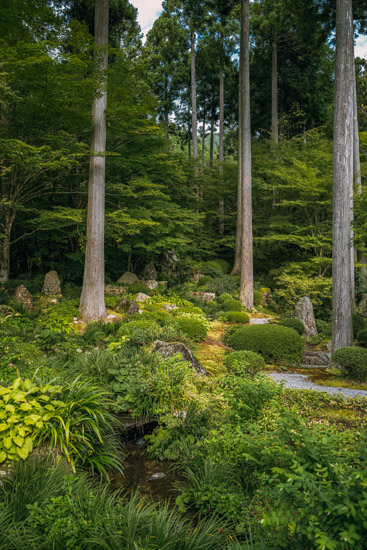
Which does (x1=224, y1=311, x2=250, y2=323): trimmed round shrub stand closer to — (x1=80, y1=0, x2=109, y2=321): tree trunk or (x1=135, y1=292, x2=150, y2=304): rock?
(x1=135, y1=292, x2=150, y2=304): rock

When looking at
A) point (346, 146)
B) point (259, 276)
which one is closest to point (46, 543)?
point (346, 146)

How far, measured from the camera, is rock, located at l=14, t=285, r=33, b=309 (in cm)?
907

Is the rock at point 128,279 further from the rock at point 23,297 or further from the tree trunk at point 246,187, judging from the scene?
the tree trunk at point 246,187

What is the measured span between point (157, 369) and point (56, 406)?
1.52m

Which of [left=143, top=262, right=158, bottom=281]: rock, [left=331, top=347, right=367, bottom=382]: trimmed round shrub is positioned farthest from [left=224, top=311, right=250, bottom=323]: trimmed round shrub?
[left=143, top=262, right=158, bottom=281]: rock

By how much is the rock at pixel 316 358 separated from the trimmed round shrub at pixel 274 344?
42 cm

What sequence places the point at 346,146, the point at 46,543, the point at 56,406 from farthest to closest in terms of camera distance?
the point at 346,146, the point at 56,406, the point at 46,543

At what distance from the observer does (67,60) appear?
8.14m

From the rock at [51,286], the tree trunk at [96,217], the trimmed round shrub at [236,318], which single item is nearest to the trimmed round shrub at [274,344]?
the trimmed round shrub at [236,318]

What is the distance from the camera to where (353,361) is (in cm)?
661

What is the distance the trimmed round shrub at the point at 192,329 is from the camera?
8.16 m

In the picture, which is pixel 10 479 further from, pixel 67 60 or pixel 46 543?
pixel 67 60

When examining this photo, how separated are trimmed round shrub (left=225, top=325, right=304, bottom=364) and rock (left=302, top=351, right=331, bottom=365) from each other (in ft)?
1.38

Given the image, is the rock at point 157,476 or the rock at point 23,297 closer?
the rock at point 157,476
